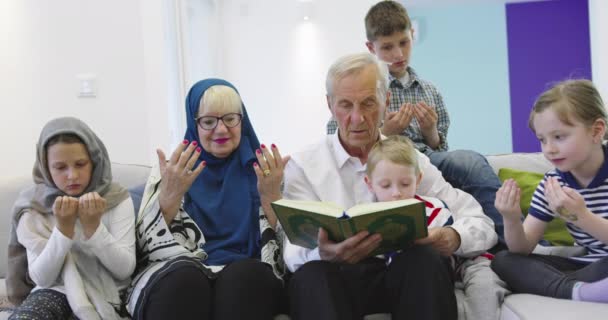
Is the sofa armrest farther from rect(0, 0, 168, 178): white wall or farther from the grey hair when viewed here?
rect(0, 0, 168, 178): white wall

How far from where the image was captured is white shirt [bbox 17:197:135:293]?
1.63m

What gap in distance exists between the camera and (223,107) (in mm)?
1935

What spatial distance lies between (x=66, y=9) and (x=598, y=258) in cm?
303

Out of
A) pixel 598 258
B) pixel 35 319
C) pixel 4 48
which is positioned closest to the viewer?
Answer: pixel 35 319

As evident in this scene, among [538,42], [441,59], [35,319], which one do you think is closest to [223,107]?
[35,319]

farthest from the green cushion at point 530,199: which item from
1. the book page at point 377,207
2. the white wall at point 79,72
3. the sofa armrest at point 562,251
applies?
the white wall at point 79,72

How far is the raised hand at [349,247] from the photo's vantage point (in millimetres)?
1446

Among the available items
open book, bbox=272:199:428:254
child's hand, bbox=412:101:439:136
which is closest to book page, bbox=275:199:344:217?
open book, bbox=272:199:428:254

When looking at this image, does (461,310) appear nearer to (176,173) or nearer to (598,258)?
(598,258)

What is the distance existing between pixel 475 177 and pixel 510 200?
515 mm

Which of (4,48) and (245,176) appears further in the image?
(4,48)

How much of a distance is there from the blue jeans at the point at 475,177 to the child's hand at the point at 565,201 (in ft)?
1.56

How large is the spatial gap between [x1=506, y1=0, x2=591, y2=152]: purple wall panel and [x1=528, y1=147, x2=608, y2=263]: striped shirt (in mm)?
4801

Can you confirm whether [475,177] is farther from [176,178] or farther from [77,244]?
[77,244]
